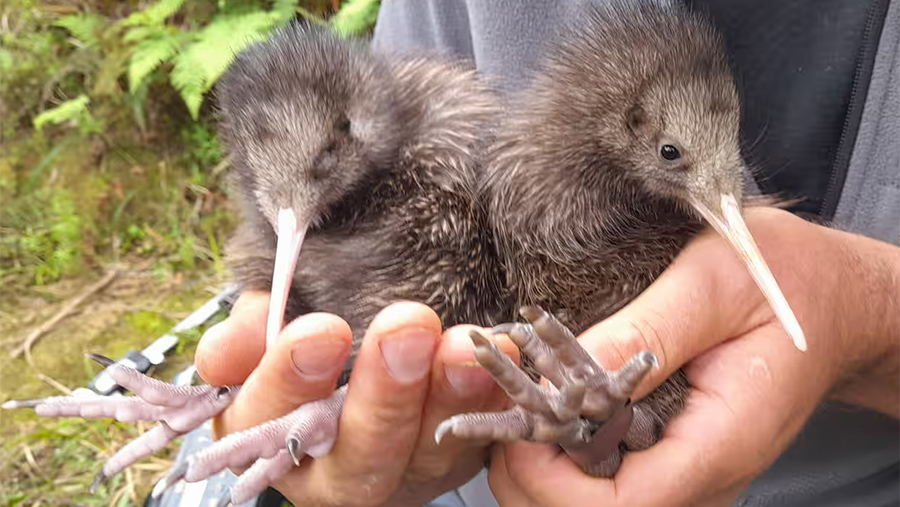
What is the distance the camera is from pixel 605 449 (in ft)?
2.80

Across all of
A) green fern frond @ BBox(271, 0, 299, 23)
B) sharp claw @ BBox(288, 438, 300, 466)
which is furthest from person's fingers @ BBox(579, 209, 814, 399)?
green fern frond @ BBox(271, 0, 299, 23)

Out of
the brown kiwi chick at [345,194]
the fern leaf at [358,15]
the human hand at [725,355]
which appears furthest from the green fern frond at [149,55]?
the human hand at [725,355]

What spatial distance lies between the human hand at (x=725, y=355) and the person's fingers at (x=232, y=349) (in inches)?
13.3

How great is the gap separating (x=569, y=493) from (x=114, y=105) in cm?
269

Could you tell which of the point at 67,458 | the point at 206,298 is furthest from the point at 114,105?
the point at 67,458

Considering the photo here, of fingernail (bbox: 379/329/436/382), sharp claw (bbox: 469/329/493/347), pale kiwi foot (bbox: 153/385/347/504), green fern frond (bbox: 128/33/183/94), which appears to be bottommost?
pale kiwi foot (bbox: 153/385/347/504)

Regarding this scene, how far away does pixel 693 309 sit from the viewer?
86 centimetres

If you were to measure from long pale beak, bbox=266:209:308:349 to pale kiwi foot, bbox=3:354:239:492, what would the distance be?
0.13m

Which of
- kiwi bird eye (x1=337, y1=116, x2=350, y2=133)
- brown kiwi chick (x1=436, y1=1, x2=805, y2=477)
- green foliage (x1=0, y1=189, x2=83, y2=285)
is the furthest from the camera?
green foliage (x1=0, y1=189, x2=83, y2=285)

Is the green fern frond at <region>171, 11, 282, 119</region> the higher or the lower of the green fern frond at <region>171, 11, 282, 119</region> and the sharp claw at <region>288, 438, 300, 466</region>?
the higher

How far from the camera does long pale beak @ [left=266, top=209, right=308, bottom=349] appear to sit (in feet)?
3.04

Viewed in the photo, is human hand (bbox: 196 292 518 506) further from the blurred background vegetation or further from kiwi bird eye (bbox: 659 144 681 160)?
the blurred background vegetation

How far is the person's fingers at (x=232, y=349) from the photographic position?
0.98 metres

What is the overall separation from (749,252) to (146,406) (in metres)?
0.75
